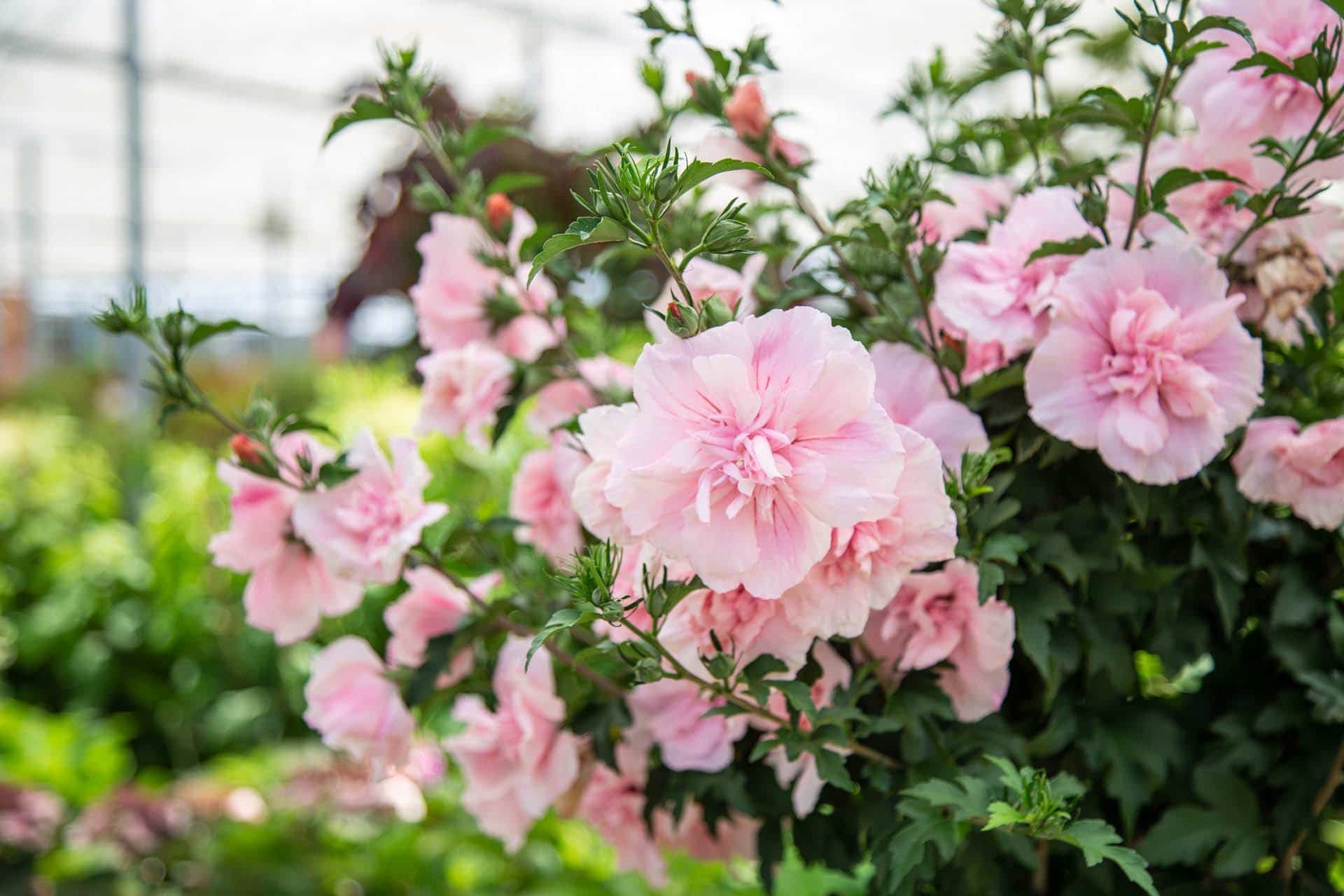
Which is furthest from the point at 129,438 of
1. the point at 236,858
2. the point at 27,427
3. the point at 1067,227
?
the point at 1067,227

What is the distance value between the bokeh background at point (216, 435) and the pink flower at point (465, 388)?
5.2 inches

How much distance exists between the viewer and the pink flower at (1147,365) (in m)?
0.57

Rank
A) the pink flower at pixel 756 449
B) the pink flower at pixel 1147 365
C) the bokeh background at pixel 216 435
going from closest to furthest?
the pink flower at pixel 756 449, the pink flower at pixel 1147 365, the bokeh background at pixel 216 435

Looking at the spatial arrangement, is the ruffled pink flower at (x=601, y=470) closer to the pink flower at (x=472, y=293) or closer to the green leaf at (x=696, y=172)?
the green leaf at (x=696, y=172)

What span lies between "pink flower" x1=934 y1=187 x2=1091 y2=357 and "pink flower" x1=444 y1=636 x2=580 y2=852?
0.35 meters

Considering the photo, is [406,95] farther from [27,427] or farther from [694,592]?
[27,427]

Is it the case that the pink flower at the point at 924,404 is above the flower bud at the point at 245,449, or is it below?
above

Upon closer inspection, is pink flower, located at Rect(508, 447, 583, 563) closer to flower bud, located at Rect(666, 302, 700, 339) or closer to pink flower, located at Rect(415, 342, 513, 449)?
pink flower, located at Rect(415, 342, 513, 449)

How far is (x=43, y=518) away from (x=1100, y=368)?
3.73m

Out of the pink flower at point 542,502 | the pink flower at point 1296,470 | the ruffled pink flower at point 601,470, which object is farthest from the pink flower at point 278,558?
the pink flower at point 1296,470

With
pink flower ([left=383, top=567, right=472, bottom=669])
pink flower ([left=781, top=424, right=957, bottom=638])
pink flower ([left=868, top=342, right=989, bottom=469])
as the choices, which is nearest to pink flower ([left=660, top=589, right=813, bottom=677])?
pink flower ([left=781, top=424, right=957, bottom=638])

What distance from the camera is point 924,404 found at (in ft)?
2.00

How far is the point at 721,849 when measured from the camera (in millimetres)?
784

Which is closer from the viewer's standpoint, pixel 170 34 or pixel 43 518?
pixel 43 518
